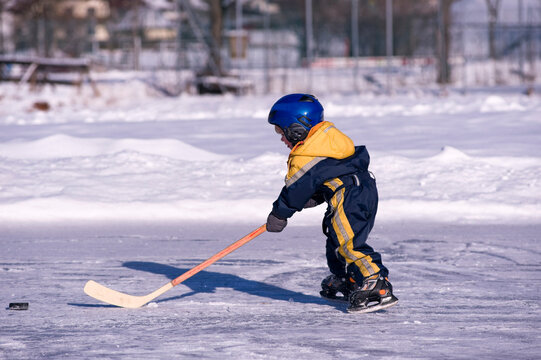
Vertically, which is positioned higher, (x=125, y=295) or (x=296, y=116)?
(x=296, y=116)

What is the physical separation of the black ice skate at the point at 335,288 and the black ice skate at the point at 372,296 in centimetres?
17

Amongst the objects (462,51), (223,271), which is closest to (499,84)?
(462,51)

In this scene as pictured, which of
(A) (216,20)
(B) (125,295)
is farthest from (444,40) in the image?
(B) (125,295)

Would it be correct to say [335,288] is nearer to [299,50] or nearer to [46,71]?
[46,71]

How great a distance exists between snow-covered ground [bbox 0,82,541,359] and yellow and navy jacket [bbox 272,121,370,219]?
0.59 metres

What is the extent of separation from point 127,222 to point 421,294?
10.1 ft

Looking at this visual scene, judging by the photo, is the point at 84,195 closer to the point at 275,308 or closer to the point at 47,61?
the point at 275,308

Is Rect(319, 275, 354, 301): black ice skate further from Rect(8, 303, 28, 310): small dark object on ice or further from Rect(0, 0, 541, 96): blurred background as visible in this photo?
Rect(0, 0, 541, 96): blurred background

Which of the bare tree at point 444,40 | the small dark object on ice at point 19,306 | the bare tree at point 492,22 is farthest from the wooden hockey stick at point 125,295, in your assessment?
the bare tree at point 492,22

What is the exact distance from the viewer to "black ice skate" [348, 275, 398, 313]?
4.06m

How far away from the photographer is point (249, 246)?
5.86 meters

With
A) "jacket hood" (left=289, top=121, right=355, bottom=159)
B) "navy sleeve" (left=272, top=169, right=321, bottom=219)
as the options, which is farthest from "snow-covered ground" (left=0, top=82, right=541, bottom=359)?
"jacket hood" (left=289, top=121, right=355, bottom=159)

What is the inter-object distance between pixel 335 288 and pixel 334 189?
61cm

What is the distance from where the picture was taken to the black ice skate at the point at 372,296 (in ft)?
13.3
